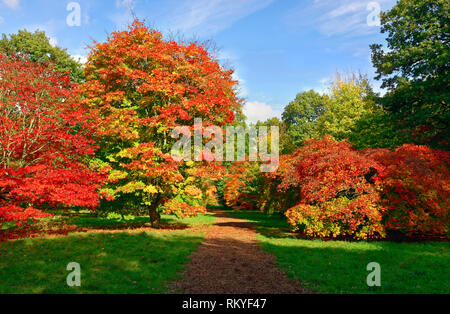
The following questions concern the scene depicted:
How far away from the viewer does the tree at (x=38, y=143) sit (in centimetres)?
1133

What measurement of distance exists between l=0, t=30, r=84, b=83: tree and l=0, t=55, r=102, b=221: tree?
25273mm

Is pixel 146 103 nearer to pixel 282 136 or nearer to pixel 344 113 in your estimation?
pixel 344 113

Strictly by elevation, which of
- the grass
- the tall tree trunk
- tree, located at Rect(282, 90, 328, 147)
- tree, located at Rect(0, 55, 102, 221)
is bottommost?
the grass

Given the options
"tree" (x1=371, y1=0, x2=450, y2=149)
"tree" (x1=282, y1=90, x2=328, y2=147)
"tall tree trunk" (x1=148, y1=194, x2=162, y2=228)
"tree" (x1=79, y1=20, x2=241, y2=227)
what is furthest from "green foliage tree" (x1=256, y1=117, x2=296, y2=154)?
"tall tree trunk" (x1=148, y1=194, x2=162, y2=228)

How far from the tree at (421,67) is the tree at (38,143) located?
21.2m

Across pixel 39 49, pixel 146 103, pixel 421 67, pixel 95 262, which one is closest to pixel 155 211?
pixel 146 103

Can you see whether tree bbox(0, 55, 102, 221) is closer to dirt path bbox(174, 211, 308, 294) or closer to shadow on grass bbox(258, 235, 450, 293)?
dirt path bbox(174, 211, 308, 294)

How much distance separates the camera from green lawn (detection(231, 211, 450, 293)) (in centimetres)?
741

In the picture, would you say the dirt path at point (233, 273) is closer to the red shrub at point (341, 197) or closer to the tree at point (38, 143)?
the red shrub at point (341, 197)

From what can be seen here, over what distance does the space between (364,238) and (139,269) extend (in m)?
10.8

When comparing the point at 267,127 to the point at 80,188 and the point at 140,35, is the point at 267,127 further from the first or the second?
the point at 80,188

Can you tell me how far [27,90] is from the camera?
40.5ft
